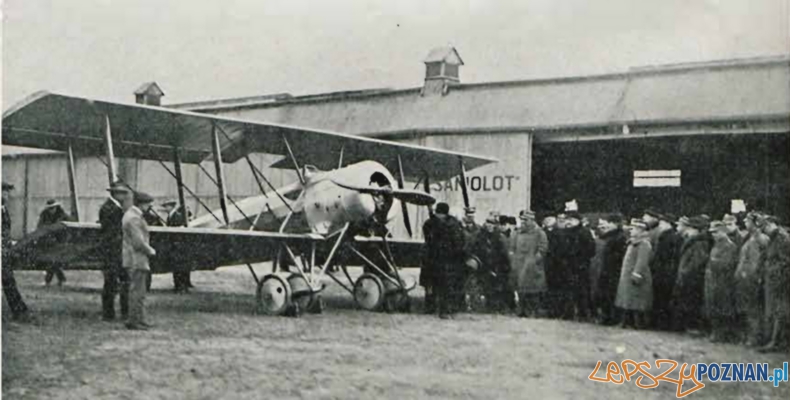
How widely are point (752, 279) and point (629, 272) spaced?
1.34 metres

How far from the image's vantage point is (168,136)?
336 inches

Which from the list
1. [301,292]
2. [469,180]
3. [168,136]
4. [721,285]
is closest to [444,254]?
[301,292]

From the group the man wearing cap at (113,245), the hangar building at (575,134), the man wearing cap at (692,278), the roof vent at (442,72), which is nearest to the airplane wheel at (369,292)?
the man wearing cap at (113,245)

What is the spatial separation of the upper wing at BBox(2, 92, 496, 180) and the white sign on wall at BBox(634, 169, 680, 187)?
350 centimetres

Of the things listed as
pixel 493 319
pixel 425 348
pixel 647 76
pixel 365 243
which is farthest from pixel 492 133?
pixel 425 348

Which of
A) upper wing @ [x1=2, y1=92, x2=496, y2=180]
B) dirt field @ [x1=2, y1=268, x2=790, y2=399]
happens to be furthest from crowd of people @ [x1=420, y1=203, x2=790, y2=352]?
upper wing @ [x1=2, y1=92, x2=496, y2=180]

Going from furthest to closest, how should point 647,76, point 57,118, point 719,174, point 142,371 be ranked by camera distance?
point 719,174 < point 647,76 < point 57,118 < point 142,371

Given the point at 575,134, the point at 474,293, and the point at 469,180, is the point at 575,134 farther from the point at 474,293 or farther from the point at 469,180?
the point at 474,293

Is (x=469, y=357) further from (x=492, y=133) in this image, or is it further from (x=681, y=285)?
(x=492, y=133)

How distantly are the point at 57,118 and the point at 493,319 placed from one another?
4.47 metres

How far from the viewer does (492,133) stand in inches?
510

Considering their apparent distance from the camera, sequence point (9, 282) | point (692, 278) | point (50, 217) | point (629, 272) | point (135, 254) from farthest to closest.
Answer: point (50, 217) < point (629, 272) < point (692, 278) < point (135, 254) < point (9, 282)

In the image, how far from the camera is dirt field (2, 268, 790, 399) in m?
4.84

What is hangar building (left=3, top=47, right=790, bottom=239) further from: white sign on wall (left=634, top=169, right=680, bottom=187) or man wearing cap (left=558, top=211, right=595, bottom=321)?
man wearing cap (left=558, top=211, right=595, bottom=321)
